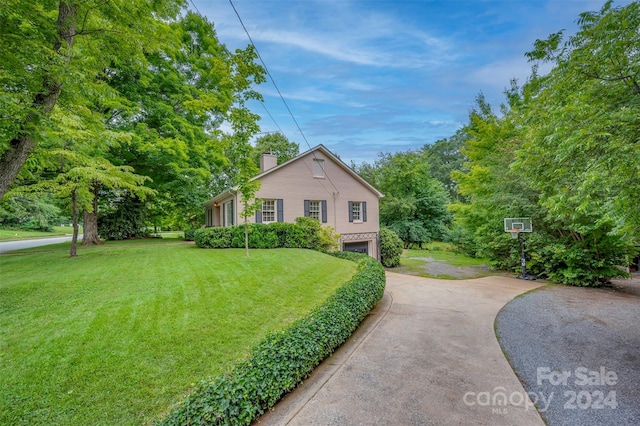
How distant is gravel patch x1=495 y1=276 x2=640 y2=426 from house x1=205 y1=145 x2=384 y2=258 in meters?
9.73

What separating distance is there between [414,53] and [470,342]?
8.88 meters

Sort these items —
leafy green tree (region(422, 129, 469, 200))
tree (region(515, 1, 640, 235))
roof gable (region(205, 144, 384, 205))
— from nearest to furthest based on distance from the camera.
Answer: tree (region(515, 1, 640, 235)), roof gable (region(205, 144, 384, 205)), leafy green tree (region(422, 129, 469, 200))

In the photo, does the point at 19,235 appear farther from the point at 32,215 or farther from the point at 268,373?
the point at 268,373

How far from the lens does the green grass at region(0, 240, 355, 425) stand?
260cm

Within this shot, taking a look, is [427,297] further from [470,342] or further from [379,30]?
[379,30]

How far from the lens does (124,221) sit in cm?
1778

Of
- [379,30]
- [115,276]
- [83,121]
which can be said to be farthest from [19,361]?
[379,30]

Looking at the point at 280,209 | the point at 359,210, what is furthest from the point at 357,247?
the point at 280,209

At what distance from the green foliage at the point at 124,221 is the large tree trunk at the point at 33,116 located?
16226mm

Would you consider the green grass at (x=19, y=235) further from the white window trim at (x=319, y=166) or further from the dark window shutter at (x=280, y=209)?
the white window trim at (x=319, y=166)

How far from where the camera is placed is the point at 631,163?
10.5 feet

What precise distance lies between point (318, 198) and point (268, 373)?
12555 millimetres

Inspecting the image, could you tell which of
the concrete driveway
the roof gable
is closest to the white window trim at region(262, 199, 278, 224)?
the roof gable

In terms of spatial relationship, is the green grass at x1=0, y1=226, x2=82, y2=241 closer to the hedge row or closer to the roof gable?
the roof gable
